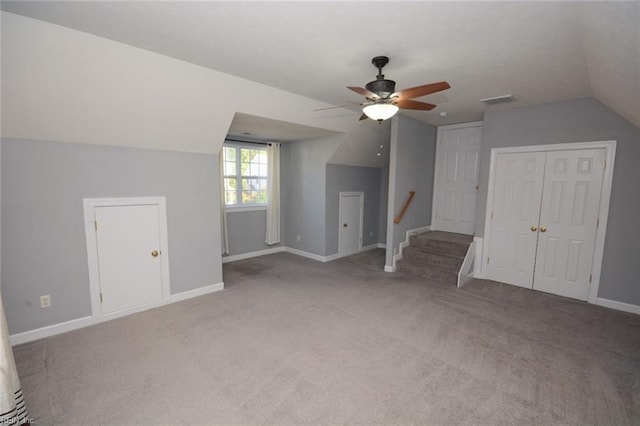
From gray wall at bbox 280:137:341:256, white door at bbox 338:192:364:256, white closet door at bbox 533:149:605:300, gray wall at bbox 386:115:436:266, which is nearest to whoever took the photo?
white closet door at bbox 533:149:605:300

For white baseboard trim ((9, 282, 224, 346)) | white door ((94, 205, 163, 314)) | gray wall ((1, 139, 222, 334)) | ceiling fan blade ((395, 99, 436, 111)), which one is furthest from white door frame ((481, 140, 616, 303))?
white door ((94, 205, 163, 314))

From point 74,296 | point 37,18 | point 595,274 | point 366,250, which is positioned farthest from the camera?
point 366,250

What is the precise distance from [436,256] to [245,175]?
3.99 meters

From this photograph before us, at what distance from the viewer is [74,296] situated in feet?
10.1

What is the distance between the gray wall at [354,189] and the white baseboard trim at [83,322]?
2.73 meters

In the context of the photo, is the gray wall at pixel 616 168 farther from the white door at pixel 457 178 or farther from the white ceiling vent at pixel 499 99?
the white door at pixel 457 178

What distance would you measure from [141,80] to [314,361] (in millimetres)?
3079

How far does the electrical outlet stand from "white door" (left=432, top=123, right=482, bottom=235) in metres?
5.97

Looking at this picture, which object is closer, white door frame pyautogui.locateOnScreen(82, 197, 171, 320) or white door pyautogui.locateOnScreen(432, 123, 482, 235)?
white door frame pyautogui.locateOnScreen(82, 197, 171, 320)

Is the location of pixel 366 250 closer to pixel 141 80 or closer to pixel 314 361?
pixel 314 361

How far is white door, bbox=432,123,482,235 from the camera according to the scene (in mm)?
5348

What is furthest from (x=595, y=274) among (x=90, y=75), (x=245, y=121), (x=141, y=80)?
(x=90, y=75)

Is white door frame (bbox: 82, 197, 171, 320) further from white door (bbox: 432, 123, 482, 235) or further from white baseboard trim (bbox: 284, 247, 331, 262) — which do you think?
white door (bbox: 432, 123, 482, 235)

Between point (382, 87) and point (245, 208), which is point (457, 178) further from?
point (245, 208)
